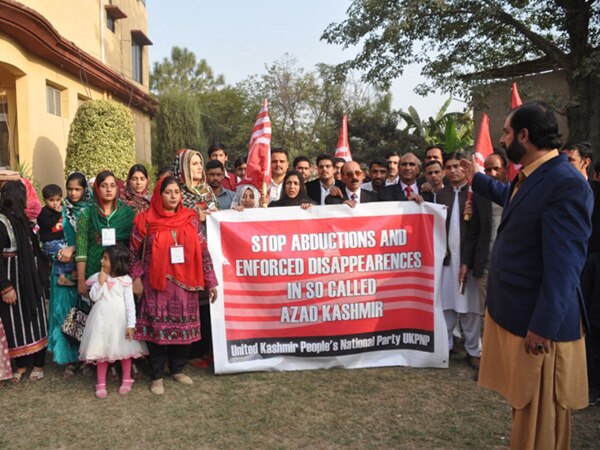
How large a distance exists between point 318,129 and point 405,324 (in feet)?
75.7

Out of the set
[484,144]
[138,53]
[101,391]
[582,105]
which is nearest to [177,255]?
[101,391]

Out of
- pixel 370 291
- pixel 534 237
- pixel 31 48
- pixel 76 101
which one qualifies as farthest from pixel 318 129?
pixel 534 237

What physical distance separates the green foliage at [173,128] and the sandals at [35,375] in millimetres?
20892

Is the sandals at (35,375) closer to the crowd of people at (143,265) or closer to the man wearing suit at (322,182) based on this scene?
the crowd of people at (143,265)

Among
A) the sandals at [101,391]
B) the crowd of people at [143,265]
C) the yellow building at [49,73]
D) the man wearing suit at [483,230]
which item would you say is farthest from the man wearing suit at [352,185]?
the yellow building at [49,73]

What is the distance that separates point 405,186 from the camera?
554 cm

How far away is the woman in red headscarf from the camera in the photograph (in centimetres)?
404

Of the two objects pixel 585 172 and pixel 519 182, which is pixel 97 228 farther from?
pixel 585 172

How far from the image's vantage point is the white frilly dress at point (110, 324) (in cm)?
399

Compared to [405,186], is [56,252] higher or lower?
lower

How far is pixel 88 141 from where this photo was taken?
10.5 meters

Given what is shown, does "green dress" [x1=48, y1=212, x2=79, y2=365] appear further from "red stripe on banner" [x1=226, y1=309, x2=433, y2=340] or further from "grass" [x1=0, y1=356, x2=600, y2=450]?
"red stripe on banner" [x1=226, y1=309, x2=433, y2=340]

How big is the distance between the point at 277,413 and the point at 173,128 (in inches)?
901

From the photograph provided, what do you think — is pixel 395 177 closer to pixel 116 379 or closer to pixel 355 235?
pixel 355 235
